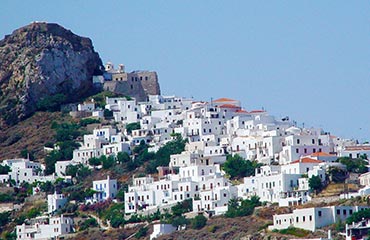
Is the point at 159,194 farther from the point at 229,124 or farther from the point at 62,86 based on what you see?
the point at 62,86

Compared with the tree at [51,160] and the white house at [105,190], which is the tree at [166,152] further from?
the tree at [51,160]

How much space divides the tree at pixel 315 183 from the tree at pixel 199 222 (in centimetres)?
→ 681

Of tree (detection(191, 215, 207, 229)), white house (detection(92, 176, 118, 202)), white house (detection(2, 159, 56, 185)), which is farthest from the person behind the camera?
white house (detection(2, 159, 56, 185))

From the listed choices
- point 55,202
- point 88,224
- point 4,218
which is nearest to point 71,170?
point 55,202

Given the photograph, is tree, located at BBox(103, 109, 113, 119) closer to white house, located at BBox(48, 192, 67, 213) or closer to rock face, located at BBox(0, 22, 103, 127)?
rock face, located at BBox(0, 22, 103, 127)

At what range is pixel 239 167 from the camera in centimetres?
11150

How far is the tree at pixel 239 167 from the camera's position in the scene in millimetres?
110938

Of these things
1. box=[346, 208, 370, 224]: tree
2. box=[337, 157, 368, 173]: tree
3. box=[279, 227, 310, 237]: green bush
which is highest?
box=[337, 157, 368, 173]: tree

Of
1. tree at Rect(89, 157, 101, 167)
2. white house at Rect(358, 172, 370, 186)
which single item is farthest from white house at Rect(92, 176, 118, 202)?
white house at Rect(358, 172, 370, 186)

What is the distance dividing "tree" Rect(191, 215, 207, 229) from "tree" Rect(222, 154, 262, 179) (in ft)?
24.7

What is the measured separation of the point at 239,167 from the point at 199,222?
29.5ft

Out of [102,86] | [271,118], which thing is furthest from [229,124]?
[102,86]

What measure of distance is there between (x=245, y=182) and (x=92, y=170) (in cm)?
1747

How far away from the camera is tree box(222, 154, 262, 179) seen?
364 feet
